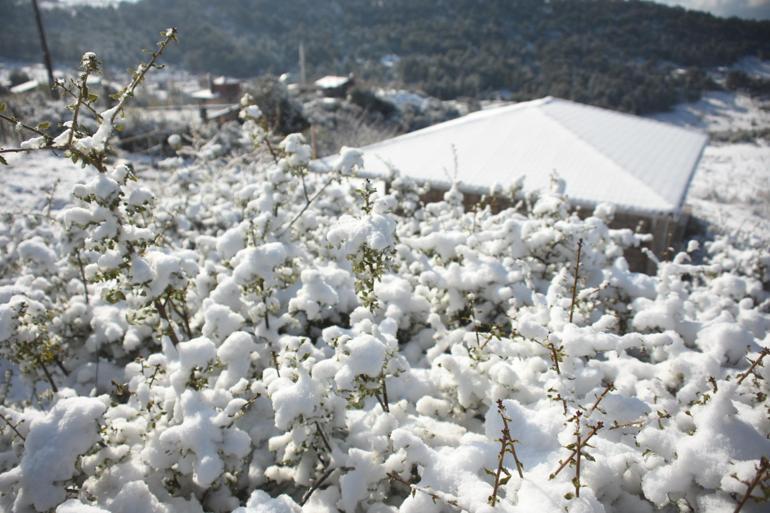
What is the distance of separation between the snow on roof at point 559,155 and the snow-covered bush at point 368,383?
102 inches

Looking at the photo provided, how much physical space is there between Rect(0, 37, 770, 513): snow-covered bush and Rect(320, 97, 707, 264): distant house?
2641 millimetres

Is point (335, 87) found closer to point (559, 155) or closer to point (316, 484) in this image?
point (559, 155)

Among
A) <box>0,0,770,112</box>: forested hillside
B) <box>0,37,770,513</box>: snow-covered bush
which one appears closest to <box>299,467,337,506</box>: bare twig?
<box>0,37,770,513</box>: snow-covered bush

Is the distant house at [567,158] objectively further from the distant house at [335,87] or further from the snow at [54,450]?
the distant house at [335,87]

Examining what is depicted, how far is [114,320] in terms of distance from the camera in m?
2.79

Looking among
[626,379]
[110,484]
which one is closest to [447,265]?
[626,379]

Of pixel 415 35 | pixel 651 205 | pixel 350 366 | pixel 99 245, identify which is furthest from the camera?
pixel 415 35

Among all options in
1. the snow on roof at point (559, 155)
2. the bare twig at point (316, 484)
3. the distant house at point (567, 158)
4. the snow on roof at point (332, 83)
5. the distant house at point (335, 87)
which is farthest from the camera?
the snow on roof at point (332, 83)

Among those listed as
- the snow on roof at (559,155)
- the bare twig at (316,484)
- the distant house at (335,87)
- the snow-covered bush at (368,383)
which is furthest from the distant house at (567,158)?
the distant house at (335,87)

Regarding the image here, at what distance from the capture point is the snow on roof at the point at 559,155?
6.11m

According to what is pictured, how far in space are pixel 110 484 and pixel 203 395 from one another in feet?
1.67

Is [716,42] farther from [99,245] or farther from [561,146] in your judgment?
[99,245]

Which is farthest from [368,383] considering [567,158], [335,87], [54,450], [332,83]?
[332,83]

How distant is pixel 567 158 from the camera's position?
710 centimetres
